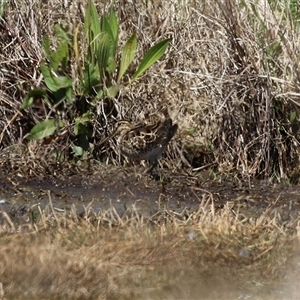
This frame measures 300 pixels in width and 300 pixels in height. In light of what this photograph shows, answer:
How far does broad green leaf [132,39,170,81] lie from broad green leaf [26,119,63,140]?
2.83 feet

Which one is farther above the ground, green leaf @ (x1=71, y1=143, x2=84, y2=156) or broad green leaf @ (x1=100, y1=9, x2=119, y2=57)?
broad green leaf @ (x1=100, y1=9, x2=119, y2=57)

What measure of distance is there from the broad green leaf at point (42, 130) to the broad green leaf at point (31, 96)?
0.21 metres

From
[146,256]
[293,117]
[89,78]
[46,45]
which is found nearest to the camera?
[146,256]

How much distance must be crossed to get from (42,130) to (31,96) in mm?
315

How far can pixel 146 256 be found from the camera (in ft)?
17.3

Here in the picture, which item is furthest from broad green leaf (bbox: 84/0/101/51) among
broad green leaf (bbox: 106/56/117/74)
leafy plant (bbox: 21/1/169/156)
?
broad green leaf (bbox: 106/56/117/74)

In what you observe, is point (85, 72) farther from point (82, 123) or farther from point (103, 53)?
point (82, 123)

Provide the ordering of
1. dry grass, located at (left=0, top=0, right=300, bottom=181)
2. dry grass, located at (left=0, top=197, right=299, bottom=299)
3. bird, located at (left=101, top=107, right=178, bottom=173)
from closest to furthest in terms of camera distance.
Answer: dry grass, located at (left=0, top=197, right=299, bottom=299) < bird, located at (left=101, top=107, right=178, bottom=173) < dry grass, located at (left=0, top=0, right=300, bottom=181)

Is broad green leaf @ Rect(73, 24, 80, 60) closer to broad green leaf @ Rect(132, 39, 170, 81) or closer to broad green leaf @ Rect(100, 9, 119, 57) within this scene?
broad green leaf @ Rect(100, 9, 119, 57)

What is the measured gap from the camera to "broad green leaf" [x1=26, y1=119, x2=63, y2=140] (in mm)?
7342

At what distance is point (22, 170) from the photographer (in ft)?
23.4

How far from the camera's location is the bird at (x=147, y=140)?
6.93 m

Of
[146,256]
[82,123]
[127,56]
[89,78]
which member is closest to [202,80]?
[127,56]

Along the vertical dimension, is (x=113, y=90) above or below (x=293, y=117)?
above
